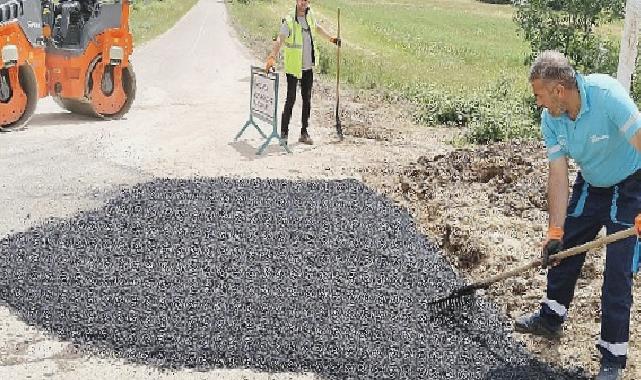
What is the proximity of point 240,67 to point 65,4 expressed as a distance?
324 inches

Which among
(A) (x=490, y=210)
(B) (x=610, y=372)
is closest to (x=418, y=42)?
(A) (x=490, y=210)

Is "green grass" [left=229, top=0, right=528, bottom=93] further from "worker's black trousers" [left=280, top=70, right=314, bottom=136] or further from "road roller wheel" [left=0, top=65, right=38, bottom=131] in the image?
"road roller wheel" [left=0, top=65, right=38, bottom=131]

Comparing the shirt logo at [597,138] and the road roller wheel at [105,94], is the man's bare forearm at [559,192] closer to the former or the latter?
the shirt logo at [597,138]

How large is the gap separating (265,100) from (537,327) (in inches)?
237

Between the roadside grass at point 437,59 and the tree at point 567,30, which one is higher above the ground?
the tree at point 567,30

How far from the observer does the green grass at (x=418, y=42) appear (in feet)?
55.5

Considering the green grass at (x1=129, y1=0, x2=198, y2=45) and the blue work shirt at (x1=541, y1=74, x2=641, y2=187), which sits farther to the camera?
the green grass at (x1=129, y1=0, x2=198, y2=45)

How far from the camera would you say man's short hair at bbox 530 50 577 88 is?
13.5ft

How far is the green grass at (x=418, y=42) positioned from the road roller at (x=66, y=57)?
5431 millimetres

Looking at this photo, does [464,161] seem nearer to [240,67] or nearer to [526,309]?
[526,309]

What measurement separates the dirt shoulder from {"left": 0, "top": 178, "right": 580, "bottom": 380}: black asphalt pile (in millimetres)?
263

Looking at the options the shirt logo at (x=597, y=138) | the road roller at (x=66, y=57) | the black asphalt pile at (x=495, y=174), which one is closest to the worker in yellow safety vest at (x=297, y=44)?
the black asphalt pile at (x=495, y=174)

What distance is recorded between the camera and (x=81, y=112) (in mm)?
11906

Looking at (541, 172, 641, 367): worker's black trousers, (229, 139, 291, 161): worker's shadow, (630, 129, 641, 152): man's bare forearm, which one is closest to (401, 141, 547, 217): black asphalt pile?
(229, 139, 291, 161): worker's shadow
